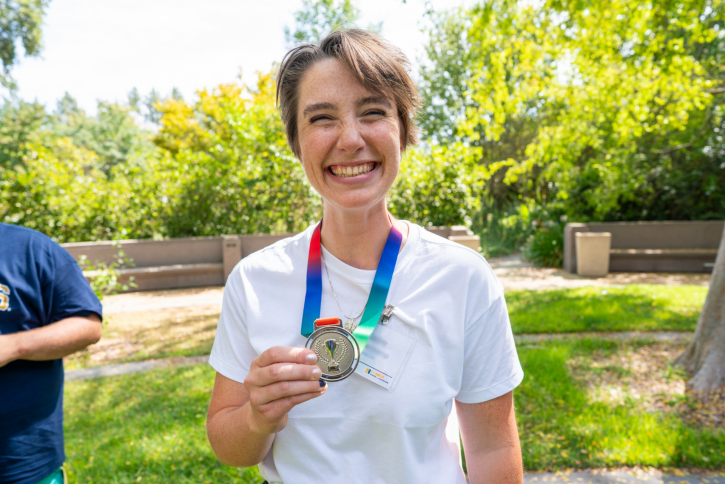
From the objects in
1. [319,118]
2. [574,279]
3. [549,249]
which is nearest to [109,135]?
[549,249]

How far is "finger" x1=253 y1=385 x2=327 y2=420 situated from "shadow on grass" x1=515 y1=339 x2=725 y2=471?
9.43ft

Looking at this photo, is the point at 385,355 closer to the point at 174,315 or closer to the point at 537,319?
the point at 537,319

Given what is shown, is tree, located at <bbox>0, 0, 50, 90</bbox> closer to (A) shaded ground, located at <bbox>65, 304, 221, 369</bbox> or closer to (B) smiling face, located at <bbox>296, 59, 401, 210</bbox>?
(A) shaded ground, located at <bbox>65, 304, 221, 369</bbox>

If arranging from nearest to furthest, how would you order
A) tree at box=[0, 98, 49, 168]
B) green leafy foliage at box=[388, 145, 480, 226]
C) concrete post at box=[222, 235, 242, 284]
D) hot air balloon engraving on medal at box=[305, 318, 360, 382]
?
hot air balloon engraving on medal at box=[305, 318, 360, 382]
concrete post at box=[222, 235, 242, 284]
green leafy foliage at box=[388, 145, 480, 226]
tree at box=[0, 98, 49, 168]

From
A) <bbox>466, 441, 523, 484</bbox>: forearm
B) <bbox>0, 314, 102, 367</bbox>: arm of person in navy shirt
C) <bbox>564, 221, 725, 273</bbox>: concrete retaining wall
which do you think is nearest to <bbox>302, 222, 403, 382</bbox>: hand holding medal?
<bbox>466, 441, 523, 484</bbox>: forearm

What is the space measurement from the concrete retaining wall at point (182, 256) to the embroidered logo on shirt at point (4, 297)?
878 cm

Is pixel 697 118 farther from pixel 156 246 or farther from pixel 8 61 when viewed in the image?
pixel 8 61

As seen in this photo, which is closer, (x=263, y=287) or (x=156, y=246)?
(x=263, y=287)

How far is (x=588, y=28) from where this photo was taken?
7.72m

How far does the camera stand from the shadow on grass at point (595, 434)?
3426 millimetres

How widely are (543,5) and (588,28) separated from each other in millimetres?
952

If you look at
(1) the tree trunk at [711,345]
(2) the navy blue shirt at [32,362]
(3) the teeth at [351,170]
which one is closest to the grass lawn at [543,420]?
(1) the tree trunk at [711,345]

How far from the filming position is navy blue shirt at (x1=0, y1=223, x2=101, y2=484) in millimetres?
1842

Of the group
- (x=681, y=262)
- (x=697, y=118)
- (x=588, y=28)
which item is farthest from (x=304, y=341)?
(x=697, y=118)
